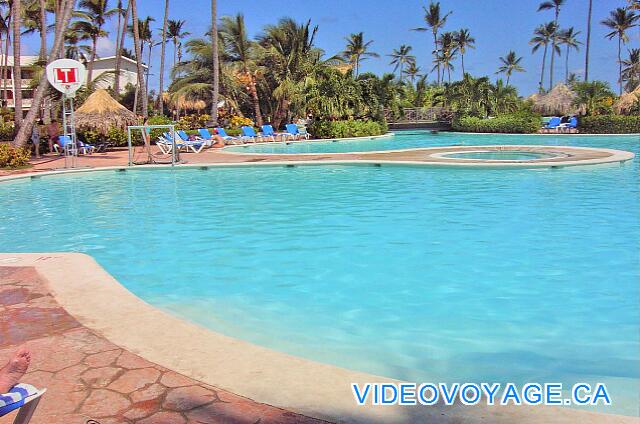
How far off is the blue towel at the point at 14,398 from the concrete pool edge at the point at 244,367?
112 centimetres

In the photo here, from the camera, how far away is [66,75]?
17.5 m

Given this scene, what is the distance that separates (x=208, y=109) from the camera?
44.8m

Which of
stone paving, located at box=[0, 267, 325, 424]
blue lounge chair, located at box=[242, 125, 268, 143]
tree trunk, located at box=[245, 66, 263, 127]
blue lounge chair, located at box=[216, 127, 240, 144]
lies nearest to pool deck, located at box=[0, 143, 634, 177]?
blue lounge chair, located at box=[216, 127, 240, 144]

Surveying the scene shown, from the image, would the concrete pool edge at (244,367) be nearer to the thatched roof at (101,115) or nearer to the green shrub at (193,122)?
the thatched roof at (101,115)

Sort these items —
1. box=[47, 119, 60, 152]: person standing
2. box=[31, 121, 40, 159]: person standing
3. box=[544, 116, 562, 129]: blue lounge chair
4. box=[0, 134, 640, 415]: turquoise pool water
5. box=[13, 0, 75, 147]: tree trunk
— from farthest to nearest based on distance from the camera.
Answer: box=[544, 116, 562, 129]: blue lounge chair
box=[47, 119, 60, 152]: person standing
box=[31, 121, 40, 159]: person standing
box=[13, 0, 75, 147]: tree trunk
box=[0, 134, 640, 415]: turquoise pool water

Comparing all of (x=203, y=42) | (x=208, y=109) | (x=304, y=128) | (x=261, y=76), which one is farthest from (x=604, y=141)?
(x=208, y=109)

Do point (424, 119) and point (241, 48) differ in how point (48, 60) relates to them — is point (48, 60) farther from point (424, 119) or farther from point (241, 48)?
point (424, 119)

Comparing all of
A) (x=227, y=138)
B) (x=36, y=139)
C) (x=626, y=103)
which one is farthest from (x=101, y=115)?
(x=626, y=103)

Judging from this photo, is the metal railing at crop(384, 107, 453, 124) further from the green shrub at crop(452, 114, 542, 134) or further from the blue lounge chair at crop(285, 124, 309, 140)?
the blue lounge chair at crop(285, 124, 309, 140)

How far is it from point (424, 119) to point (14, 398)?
4544 cm

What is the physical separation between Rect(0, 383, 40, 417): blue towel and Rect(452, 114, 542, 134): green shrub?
35.5 meters

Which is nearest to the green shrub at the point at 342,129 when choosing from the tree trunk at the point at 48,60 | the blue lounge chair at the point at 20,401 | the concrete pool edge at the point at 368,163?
the concrete pool edge at the point at 368,163

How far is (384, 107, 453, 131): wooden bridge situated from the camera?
4313 centimetres

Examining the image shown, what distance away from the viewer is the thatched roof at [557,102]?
142ft
